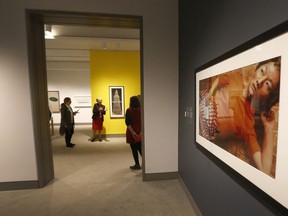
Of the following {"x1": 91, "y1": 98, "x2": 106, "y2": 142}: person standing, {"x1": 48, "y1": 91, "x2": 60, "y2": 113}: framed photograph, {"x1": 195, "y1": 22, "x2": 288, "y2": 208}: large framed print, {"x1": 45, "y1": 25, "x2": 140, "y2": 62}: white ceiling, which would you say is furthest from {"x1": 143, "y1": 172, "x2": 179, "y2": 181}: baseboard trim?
{"x1": 48, "y1": 91, "x2": 60, "y2": 113}: framed photograph

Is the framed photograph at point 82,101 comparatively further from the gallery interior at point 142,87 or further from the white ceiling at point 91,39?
the gallery interior at point 142,87

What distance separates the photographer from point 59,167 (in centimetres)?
372

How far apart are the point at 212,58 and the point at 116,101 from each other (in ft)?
16.1

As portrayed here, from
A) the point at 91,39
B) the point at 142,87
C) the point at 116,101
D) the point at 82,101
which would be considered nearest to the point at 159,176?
the point at 142,87

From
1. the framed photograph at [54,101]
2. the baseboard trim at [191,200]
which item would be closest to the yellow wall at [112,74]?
the baseboard trim at [191,200]

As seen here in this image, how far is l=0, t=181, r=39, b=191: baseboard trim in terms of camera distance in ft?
9.04

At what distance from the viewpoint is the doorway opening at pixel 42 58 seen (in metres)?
2.70

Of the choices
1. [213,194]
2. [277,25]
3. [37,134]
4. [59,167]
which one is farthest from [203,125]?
[59,167]

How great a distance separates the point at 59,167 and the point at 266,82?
392 cm

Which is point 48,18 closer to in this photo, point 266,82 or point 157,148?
point 157,148

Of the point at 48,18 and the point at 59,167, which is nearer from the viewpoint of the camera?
the point at 48,18

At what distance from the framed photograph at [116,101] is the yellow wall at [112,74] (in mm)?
106

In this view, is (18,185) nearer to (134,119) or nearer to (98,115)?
(134,119)

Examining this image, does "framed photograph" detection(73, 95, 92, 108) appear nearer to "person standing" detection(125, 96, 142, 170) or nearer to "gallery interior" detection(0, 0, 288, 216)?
"gallery interior" detection(0, 0, 288, 216)
